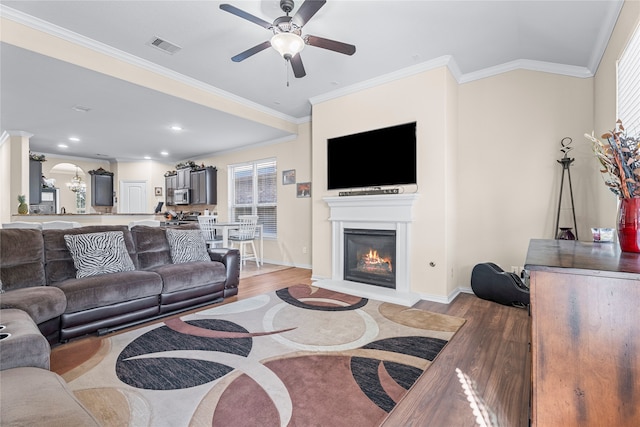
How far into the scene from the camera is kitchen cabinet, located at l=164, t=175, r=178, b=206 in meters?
8.42

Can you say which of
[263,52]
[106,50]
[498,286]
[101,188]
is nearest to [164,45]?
[106,50]

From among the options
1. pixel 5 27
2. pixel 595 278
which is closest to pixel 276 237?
pixel 5 27

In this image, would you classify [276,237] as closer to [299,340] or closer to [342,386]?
[299,340]

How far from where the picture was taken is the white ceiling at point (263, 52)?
265 centimetres

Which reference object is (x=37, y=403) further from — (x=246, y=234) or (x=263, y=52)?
(x=246, y=234)

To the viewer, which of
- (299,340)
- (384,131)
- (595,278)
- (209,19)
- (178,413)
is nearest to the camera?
(595,278)

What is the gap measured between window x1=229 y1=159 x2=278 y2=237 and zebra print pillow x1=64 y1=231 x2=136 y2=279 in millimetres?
3442

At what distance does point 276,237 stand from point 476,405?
5045 mm

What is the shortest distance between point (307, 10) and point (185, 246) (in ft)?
9.62

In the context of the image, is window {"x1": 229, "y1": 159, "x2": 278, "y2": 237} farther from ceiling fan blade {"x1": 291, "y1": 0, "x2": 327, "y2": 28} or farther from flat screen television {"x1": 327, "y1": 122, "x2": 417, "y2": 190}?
ceiling fan blade {"x1": 291, "y1": 0, "x2": 327, "y2": 28}

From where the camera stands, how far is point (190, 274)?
3.30 meters

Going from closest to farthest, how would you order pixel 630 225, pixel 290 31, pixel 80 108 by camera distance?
pixel 630 225, pixel 290 31, pixel 80 108

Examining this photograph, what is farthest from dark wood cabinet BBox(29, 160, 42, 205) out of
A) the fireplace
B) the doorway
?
the fireplace

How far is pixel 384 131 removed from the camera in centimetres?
410
